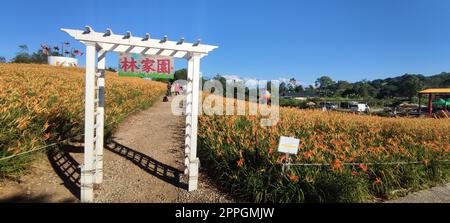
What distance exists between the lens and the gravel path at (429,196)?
4.00 meters

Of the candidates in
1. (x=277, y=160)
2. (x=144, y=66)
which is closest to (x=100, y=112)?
(x=144, y=66)

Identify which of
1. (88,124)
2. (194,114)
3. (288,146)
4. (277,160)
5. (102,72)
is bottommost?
(277,160)

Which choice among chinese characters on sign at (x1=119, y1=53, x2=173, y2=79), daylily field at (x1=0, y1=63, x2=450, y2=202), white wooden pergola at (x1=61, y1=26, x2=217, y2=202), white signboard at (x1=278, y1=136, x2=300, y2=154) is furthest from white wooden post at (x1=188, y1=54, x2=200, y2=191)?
white signboard at (x1=278, y1=136, x2=300, y2=154)

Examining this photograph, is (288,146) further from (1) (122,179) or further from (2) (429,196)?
(1) (122,179)

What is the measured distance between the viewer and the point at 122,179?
4570 millimetres

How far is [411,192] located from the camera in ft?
14.1

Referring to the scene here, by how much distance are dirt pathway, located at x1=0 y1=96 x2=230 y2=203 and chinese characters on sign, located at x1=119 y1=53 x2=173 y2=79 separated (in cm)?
181

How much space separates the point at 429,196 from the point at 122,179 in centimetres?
498

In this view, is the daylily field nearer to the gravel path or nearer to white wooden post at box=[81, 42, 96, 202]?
the gravel path

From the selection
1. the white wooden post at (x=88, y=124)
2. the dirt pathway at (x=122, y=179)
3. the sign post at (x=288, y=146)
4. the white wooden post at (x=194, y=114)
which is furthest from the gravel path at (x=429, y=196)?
the white wooden post at (x=88, y=124)

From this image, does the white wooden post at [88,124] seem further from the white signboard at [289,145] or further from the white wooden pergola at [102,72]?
the white signboard at [289,145]

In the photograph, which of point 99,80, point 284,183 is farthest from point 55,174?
point 284,183

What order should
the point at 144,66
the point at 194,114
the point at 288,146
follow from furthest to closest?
1. the point at 194,114
2. the point at 144,66
3. the point at 288,146
